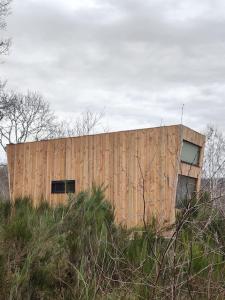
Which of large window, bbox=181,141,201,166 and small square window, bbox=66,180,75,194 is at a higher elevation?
large window, bbox=181,141,201,166

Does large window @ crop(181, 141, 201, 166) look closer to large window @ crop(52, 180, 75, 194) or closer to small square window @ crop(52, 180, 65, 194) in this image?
large window @ crop(52, 180, 75, 194)

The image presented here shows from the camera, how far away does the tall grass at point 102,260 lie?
322 centimetres

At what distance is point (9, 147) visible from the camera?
16531mm

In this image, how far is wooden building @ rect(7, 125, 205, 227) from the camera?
12.5 meters

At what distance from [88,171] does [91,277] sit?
10638mm

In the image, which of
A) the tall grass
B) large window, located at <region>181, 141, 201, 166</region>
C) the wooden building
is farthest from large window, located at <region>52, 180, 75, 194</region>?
the tall grass

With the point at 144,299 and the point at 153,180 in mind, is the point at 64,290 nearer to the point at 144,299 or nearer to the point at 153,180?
the point at 144,299

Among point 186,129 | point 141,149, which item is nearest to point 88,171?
point 141,149

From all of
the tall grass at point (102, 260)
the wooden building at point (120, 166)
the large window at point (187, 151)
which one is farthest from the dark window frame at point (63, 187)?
the tall grass at point (102, 260)

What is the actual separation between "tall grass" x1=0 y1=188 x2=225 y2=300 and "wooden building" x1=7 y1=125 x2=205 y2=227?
6895 millimetres

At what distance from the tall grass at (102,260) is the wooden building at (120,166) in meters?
6.89

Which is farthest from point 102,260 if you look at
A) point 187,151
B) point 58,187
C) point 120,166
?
point 58,187

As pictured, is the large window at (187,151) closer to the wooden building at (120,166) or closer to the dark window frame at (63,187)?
the wooden building at (120,166)

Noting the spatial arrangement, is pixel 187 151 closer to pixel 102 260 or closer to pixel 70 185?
pixel 70 185
